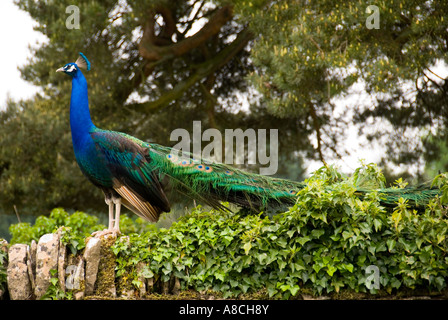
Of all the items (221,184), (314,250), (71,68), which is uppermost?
(71,68)

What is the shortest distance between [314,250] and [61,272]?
2267 mm

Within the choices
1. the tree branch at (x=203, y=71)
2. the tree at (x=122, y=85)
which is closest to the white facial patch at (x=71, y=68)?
the tree at (x=122, y=85)

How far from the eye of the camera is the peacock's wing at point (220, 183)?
16.5 ft

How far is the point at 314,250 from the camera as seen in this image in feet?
14.9

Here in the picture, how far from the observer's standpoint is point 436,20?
738 centimetres

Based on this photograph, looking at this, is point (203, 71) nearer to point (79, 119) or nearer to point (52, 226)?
point (52, 226)

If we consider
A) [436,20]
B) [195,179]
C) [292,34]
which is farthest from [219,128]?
[195,179]

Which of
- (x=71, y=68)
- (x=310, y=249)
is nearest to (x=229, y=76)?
(x=71, y=68)

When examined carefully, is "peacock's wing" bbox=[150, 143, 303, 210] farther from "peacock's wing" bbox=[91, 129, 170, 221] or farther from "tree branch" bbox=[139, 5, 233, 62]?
"tree branch" bbox=[139, 5, 233, 62]

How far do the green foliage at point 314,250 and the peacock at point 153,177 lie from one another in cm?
37

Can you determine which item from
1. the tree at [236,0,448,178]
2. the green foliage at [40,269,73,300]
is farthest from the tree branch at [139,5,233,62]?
the green foliage at [40,269,73,300]

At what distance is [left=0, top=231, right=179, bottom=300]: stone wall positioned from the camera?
4.59 meters

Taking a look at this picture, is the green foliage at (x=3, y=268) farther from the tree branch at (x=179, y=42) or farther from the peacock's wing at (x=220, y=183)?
the tree branch at (x=179, y=42)

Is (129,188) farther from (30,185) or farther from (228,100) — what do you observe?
(228,100)
